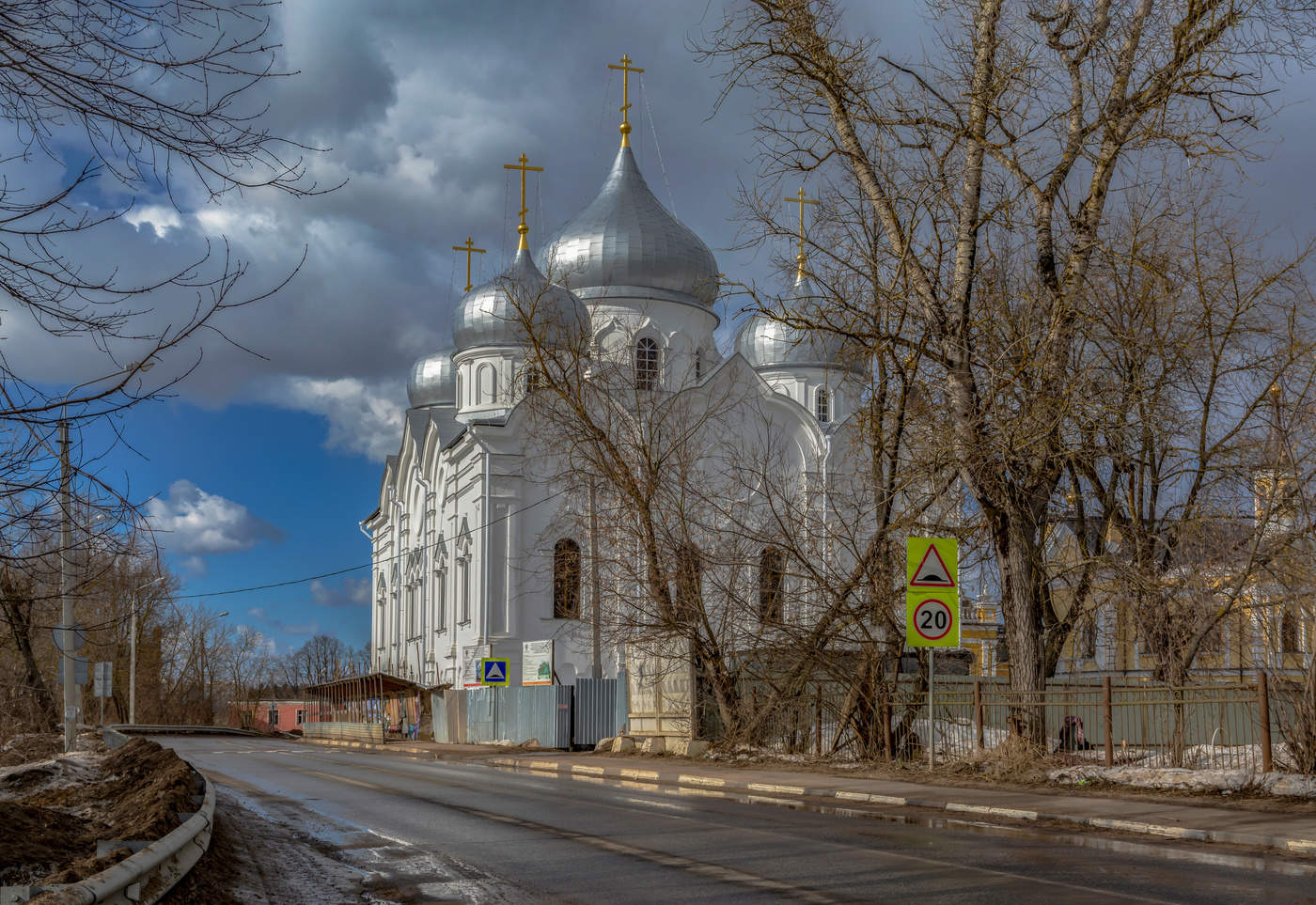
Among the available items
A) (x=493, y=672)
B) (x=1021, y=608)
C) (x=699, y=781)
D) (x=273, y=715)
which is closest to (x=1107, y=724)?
(x=1021, y=608)

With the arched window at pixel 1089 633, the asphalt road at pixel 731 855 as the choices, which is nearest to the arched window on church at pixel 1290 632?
the arched window at pixel 1089 633

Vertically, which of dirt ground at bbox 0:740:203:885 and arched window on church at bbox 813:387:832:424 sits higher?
arched window on church at bbox 813:387:832:424

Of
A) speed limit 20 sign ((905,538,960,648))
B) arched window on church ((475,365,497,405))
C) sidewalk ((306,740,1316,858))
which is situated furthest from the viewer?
arched window on church ((475,365,497,405))

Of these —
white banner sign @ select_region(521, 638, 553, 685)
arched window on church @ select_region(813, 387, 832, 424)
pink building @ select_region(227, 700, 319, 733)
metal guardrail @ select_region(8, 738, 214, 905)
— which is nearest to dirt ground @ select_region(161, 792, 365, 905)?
metal guardrail @ select_region(8, 738, 214, 905)

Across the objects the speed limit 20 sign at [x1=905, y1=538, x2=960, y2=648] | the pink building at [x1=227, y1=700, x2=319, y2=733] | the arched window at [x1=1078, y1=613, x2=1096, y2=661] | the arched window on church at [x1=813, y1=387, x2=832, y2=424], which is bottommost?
the pink building at [x1=227, y1=700, x2=319, y2=733]

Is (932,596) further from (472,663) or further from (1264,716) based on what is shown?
(472,663)

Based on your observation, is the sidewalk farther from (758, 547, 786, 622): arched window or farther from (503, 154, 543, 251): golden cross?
(503, 154, 543, 251): golden cross

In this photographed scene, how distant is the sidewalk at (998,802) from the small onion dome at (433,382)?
140 feet

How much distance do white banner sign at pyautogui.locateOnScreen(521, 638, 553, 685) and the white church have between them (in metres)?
5.76

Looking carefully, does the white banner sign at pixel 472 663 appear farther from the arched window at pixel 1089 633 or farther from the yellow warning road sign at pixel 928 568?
the yellow warning road sign at pixel 928 568

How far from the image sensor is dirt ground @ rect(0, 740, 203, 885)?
778cm

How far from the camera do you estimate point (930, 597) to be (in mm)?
16859

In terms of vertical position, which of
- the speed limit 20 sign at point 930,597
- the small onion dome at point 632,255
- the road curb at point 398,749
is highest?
the small onion dome at point 632,255

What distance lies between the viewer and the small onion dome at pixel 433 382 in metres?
64.7
